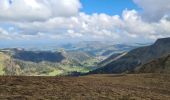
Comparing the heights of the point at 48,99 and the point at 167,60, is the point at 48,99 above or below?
below

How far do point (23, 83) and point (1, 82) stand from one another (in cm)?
229

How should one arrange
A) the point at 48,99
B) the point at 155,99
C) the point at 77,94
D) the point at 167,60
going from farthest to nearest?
the point at 167,60 → the point at 155,99 → the point at 77,94 → the point at 48,99

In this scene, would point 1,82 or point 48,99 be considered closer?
point 48,99

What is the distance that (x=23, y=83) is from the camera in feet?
111

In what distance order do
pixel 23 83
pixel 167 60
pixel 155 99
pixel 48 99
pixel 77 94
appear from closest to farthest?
pixel 48 99 < pixel 77 94 < pixel 155 99 < pixel 23 83 < pixel 167 60

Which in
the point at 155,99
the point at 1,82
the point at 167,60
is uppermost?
the point at 167,60

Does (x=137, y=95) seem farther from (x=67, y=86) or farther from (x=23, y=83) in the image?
(x=23, y=83)

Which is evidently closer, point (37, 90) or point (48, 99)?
point (48, 99)

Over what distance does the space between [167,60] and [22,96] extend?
11119 cm

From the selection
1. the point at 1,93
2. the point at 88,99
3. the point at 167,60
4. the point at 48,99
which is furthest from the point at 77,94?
the point at 167,60

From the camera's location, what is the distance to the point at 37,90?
98.8 ft

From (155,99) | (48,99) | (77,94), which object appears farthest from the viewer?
(155,99)

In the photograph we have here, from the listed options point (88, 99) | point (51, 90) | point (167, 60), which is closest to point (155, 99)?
point (88, 99)

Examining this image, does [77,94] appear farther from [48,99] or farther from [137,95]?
[137,95]
